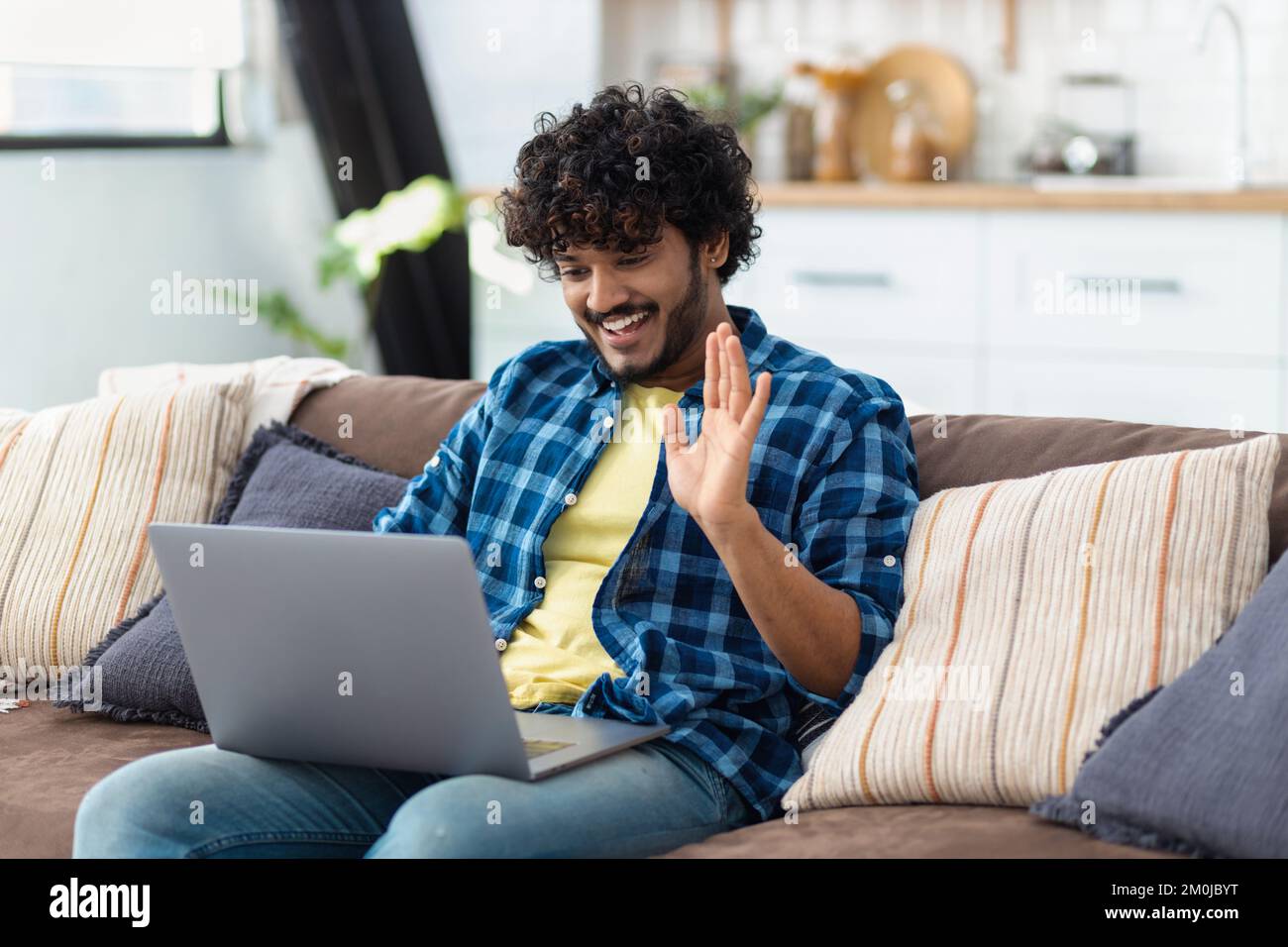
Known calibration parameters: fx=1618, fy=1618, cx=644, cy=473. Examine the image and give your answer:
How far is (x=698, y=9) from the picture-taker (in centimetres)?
454

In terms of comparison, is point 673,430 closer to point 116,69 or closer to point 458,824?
point 458,824

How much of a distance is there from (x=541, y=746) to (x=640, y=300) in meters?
0.53

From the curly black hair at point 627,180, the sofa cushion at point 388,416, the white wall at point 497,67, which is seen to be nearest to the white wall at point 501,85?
the white wall at point 497,67

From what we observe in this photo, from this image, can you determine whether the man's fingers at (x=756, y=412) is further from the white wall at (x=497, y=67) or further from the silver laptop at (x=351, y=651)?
the white wall at (x=497, y=67)

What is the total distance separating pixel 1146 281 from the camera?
11.7 ft

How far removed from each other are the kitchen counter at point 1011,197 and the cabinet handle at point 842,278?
0.54ft

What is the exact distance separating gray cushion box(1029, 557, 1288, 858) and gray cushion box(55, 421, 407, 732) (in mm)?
1029

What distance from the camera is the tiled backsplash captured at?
3980mm

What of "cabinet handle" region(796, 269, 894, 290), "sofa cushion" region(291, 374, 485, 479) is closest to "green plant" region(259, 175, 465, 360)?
"cabinet handle" region(796, 269, 894, 290)

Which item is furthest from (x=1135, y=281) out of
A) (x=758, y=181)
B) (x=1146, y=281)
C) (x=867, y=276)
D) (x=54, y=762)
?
(x=54, y=762)

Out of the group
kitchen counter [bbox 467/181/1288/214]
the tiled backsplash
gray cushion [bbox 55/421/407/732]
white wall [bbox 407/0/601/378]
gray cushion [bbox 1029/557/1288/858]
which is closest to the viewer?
A: gray cushion [bbox 1029/557/1288/858]

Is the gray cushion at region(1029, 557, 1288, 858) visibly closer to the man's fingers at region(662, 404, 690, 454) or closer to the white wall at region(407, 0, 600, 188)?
the man's fingers at region(662, 404, 690, 454)

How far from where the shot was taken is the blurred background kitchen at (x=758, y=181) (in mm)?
3564
